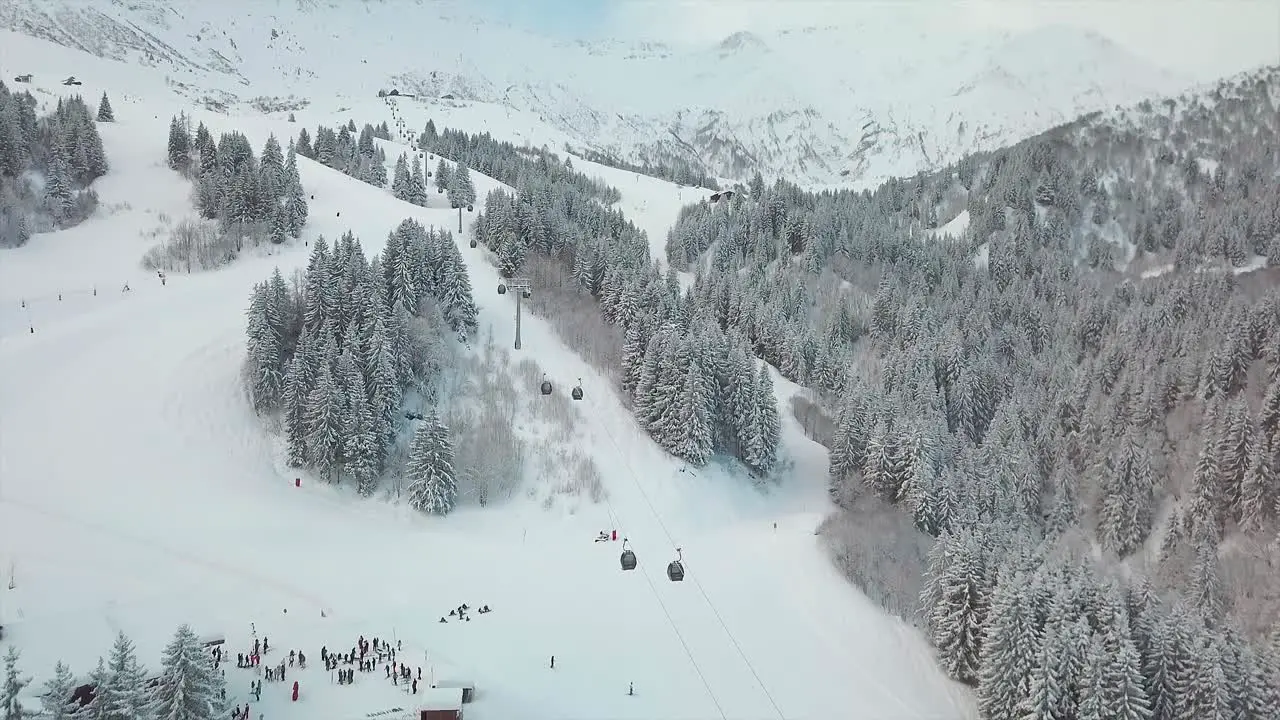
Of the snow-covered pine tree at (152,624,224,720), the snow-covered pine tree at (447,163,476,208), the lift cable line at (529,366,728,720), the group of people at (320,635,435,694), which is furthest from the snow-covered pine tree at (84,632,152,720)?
the snow-covered pine tree at (447,163,476,208)

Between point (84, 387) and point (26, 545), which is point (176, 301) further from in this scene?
point (26, 545)

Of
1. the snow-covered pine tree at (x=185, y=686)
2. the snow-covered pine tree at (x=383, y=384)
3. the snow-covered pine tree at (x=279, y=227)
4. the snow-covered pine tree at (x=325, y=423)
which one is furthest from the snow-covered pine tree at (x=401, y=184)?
the snow-covered pine tree at (x=185, y=686)

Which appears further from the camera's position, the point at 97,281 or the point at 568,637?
the point at 97,281

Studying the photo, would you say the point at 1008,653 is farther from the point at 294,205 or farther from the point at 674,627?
the point at 294,205

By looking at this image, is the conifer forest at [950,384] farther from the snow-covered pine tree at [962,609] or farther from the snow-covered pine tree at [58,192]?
the snow-covered pine tree at [58,192]

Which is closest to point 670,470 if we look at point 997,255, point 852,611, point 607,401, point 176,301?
point 607,401
